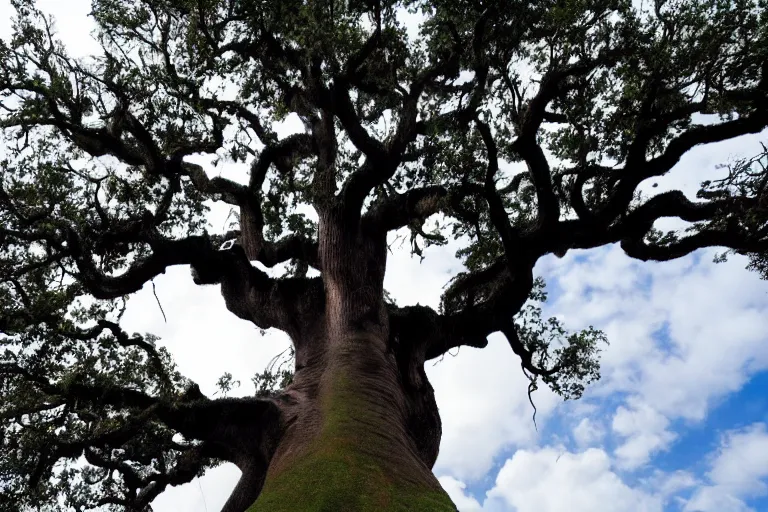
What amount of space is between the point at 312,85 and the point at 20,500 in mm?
8594

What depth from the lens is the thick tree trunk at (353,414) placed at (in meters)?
3.93

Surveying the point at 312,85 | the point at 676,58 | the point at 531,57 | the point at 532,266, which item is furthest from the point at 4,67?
the point at 676,58

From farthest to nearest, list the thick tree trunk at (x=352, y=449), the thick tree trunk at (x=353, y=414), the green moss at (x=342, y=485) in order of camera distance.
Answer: the thick tree trunk at (x=353, y=414)
the thick tree trunk at (x=352, y=449)
the green moss at (x=342, y=485)

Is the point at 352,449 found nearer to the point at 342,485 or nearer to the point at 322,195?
the point at 342,485

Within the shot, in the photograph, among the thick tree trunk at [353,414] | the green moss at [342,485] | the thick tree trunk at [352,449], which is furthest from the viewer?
the thick tree trunk at [353,414]

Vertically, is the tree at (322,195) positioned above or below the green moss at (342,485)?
above

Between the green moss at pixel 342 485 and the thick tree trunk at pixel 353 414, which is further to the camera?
the thick tree trunk at pixel 353 414

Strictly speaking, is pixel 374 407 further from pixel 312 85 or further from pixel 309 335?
pixel 312 85

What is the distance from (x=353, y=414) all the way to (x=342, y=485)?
1.59 metres

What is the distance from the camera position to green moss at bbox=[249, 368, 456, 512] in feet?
12.2

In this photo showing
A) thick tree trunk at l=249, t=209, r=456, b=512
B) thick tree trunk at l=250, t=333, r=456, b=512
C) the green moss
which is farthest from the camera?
thick tree trunk at l=249, t=209, r=456, b=512

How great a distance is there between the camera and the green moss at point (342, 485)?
12.2ft

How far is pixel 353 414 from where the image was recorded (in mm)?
5496

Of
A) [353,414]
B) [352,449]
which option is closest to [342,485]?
[352,449]
